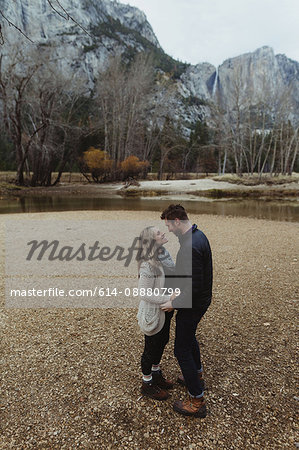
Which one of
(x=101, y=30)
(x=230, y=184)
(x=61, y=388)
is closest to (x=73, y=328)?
(x=61, y=388)

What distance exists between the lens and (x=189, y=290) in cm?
208

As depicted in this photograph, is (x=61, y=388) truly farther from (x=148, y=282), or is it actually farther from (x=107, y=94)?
(x=107, y=94)

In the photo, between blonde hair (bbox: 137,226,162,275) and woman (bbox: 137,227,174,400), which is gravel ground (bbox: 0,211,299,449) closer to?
woman (bbox: 137,227,174,400)

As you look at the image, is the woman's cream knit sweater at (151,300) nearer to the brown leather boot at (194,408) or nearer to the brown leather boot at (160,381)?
the brown leather boot at (160,381)

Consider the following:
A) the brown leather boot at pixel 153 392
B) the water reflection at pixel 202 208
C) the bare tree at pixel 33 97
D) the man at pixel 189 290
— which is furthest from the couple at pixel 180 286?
the bare tree at pixel 33 97

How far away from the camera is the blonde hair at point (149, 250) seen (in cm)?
215

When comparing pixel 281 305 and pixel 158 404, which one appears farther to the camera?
pixel 281 305

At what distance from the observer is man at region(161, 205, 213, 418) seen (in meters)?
2.10

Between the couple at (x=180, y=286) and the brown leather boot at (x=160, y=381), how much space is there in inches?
10.0

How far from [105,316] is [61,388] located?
1450 millimetres

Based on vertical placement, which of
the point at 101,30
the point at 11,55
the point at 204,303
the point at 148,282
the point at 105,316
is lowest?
the point at 105,316

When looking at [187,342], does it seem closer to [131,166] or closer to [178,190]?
[178,190]

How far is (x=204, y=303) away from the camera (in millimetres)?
2195

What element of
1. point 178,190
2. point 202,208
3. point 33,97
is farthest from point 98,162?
point 202,208
